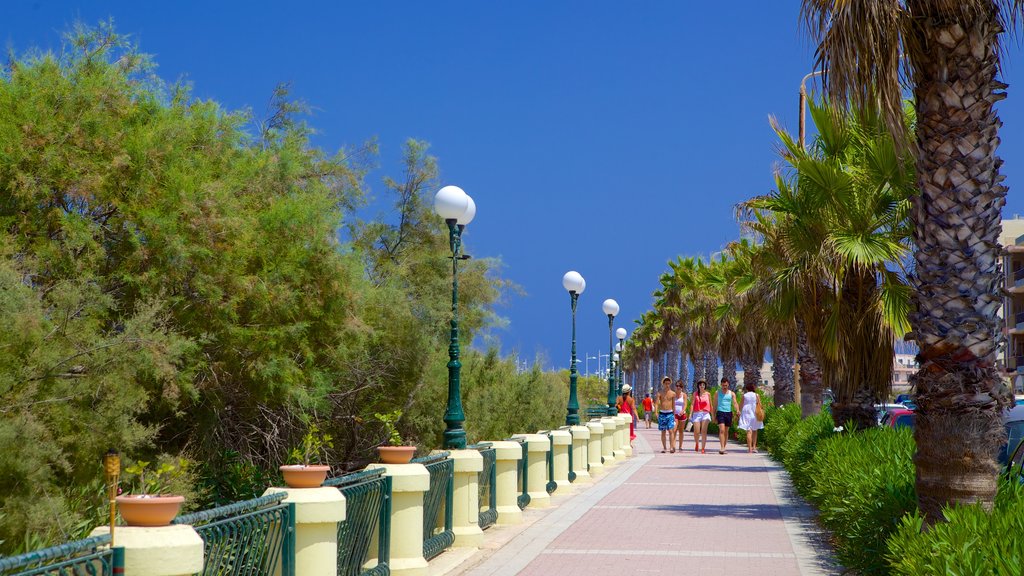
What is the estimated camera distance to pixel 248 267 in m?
18.4

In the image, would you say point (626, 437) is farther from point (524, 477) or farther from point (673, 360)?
point (673, 360)

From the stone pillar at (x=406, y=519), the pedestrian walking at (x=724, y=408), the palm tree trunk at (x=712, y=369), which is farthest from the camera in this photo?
the palm tree trunk at (x=712, y=369)

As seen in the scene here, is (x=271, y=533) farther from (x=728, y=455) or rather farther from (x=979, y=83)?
(x=728, y=455)

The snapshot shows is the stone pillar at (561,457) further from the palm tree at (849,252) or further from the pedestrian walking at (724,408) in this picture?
the pedestrian walking at (724,408)

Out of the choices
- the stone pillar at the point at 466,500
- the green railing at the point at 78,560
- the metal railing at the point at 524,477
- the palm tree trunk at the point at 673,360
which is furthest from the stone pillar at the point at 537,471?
the palm tree trunk at the point at 673,360

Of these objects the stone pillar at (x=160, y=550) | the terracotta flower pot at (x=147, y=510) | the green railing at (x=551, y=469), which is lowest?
the green railing at (x=551, y=469)

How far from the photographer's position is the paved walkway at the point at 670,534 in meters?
10.3

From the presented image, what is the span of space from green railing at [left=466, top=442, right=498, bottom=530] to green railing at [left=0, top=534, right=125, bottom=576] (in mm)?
8220

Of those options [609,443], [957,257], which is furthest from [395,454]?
[609,443]

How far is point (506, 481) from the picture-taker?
44.5ft

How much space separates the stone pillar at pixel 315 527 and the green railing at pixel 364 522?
1.85 feet

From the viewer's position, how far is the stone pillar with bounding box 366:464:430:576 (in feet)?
30.6

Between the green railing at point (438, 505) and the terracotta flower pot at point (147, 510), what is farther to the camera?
the green railing at point (438, 505)

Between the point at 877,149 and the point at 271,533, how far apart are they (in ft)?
32.4
